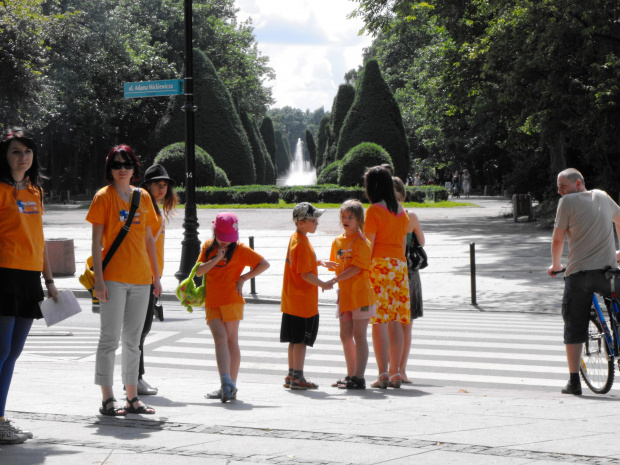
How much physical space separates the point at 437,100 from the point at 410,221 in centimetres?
3368

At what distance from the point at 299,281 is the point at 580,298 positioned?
7.41ft

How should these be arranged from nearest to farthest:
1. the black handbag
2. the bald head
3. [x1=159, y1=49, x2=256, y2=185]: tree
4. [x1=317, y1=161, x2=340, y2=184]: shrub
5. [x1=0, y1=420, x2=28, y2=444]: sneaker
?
[x1=0, y1=420, x2=28, y2=444]: sneaker, the bald head, the black handbag, [x1=317, y1=161, x2=340, y2=184]: shrub, [x1=159, y1=49, x2=256, y2=185]: tree

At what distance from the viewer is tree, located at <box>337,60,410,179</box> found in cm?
4762

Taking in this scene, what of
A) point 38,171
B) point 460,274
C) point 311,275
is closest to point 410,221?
point 311,275

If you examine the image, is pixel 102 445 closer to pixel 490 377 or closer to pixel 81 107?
pixel 490 377

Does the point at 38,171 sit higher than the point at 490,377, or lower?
higher

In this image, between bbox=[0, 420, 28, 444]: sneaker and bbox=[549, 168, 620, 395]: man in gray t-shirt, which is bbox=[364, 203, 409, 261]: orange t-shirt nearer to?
bbox=[549, 168, 620, 395]: man in gray t-shirt

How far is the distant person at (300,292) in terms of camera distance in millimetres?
7066

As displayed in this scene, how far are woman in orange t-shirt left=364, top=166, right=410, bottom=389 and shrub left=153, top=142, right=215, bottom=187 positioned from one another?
3670 centimetres

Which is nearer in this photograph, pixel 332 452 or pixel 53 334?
pixel 332 452

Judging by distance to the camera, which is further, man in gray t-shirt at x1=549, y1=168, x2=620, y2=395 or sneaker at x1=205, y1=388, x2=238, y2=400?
man in gray t-shirt at x1=549, y1=168, x2=620, y2=395

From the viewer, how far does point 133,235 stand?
5.85 meters

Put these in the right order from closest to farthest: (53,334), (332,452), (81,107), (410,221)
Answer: (332,452)
(410,221)
(53,334)
(81,107)

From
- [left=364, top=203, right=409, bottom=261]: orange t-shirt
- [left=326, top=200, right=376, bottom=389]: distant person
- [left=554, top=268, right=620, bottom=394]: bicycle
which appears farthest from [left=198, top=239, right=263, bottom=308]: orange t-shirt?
[left=554, top=268, right=620, bottom=394]: bicycle
